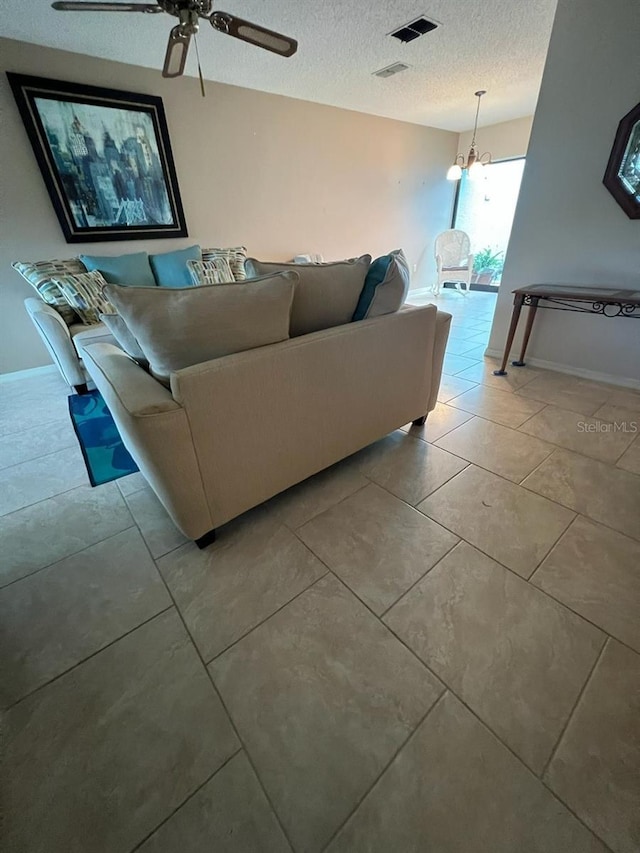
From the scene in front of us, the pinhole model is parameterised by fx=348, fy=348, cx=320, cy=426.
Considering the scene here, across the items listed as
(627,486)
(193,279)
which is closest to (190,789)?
(627,486)

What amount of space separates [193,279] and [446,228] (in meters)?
4.59

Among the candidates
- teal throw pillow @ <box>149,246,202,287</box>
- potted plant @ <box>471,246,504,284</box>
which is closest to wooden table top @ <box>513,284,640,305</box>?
teal throw pillow @ <box>149,246,202,287</box>

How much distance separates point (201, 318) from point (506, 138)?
5810 mm

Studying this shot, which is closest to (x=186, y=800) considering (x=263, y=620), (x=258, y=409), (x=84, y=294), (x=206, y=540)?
(x=263, y=620)

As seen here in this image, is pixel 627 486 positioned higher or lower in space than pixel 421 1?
lower

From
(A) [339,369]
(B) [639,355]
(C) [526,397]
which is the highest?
(A) [339,369]

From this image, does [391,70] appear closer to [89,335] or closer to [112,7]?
[112,7]

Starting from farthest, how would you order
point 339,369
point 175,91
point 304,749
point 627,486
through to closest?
1. point 175,91
2. point 627,486
3. point 339,369
4. point 304,749

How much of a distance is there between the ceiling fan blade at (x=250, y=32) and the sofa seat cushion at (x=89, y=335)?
163 centimetres

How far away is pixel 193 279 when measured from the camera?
10.2 feet

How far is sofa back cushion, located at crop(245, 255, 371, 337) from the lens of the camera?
4.44 ft

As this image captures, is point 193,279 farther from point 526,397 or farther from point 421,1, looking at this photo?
point 526,397

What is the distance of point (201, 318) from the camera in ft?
3.63

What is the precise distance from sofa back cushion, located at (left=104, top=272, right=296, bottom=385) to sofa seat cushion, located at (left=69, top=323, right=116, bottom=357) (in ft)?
4.36
